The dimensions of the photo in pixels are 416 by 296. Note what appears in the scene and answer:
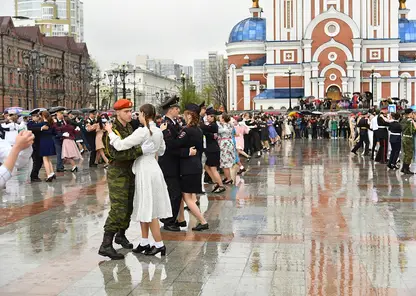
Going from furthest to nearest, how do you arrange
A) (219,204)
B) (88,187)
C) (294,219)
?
(88,187) < (219,204) < (294,219)

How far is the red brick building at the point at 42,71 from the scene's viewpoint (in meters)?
67.5

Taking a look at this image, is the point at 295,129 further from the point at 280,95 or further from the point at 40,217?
the point at 40,217

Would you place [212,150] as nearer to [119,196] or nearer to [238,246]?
[238,246]

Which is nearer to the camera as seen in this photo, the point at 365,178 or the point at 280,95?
the point at 365,178

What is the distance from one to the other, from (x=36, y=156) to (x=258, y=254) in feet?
34.7

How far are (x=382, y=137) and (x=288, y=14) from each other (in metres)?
51.8

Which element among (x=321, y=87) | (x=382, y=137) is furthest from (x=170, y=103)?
(x=321, y=87)

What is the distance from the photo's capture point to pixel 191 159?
10406 mm

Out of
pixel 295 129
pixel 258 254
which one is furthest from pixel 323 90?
pixel 258 254

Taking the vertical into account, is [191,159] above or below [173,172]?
above

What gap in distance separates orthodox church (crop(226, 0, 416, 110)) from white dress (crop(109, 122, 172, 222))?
6197 centimetres

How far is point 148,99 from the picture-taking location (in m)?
166

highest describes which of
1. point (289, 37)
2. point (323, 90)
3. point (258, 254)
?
point (289, 37)

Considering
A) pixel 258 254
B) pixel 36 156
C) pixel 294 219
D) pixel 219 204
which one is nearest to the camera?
pixel 258 254
